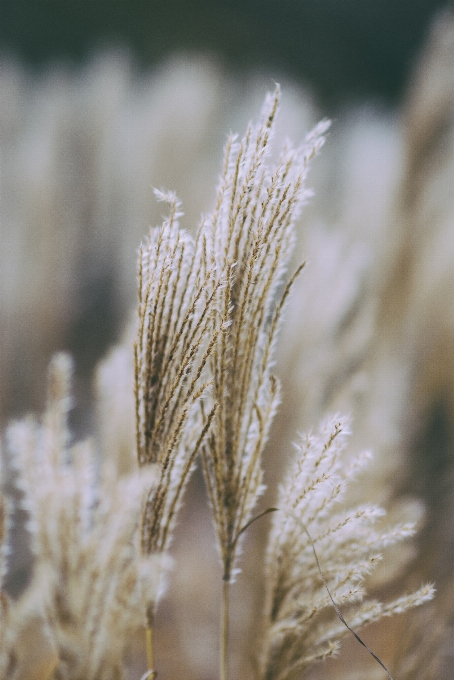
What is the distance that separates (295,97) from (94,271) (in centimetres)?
59

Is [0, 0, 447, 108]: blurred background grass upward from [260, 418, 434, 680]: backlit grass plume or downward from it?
upward

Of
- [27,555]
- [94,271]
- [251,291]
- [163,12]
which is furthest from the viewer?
[94,271]

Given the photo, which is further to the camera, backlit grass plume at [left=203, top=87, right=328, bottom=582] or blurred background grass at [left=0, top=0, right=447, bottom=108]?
blurred background grass at [left=0, top=0, right=447, bottom=108]

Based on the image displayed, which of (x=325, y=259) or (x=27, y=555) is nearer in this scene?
(x=325, y=259)

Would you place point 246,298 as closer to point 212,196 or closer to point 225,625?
point 225,625

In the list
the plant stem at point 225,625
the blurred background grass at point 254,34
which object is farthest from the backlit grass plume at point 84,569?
the blurred background grass at point 254,34

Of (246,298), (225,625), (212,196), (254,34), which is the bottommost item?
(225,625)

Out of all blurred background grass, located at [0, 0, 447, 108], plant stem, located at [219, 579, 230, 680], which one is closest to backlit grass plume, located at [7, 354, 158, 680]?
plant stem, located at [219, 579, 230, 680]

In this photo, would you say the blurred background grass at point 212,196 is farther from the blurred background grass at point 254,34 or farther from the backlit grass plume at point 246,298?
the backlit grass plume at point 246,298

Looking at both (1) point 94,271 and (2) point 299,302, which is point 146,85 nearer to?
(1) point 94,271

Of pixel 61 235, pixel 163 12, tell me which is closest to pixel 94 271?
pixel 61 235

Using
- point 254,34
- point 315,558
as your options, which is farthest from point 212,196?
point 315,558

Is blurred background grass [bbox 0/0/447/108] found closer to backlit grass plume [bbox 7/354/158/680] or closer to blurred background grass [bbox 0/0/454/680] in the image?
blurred background grass [bbox 0/0/454/680]

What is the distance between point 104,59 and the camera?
37.7 inches
